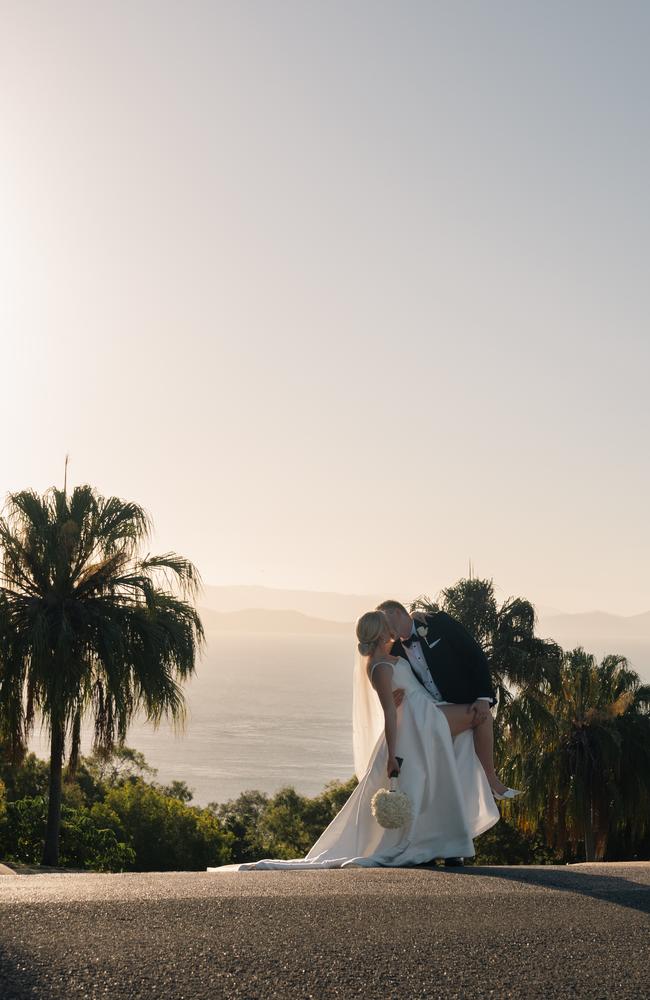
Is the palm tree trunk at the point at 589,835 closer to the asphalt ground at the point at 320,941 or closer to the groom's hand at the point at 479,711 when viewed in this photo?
the groom's hand at the point at 479,711

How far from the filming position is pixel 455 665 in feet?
25.6

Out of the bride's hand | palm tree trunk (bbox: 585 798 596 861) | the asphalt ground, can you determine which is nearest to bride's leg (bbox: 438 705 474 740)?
the bride's hand

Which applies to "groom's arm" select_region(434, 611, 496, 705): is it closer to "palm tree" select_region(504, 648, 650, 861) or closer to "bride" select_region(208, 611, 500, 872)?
"bride" select_region(208, 611, 500, 872)

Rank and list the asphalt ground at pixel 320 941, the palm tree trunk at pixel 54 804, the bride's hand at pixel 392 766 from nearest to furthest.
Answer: the asphalt ground at pixel 320 941 → the bride's hand at pixel 392 766 → the palm tree trunk at pixel 54 804

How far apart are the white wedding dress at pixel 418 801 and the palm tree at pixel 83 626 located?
10.9m

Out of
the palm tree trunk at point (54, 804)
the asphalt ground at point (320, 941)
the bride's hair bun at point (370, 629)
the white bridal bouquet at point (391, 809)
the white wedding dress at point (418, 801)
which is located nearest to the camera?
the asphalt ground at point (320, 941)

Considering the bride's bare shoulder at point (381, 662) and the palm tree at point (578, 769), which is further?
the palm tree at point (578, 769)

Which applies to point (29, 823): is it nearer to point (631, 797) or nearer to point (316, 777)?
point (631, 797)

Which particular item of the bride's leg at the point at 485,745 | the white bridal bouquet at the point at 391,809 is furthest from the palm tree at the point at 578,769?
the white bridal bouquet at the point at 391,809

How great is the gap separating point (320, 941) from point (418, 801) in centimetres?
357

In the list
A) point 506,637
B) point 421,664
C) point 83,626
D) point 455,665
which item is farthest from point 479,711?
point 506,637

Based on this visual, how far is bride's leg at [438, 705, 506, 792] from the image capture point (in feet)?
25.3

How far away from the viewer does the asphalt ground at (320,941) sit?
3.29 m

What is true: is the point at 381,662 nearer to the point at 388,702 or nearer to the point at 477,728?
the point at 388,702
